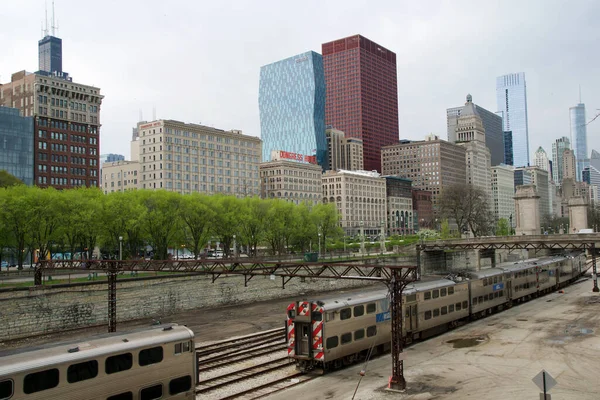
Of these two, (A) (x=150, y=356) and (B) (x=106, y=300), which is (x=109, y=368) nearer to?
(A) (x=150, y=356)

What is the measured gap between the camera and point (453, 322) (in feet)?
138

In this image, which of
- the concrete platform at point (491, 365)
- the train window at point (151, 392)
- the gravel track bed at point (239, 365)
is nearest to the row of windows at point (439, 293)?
the concrete platform at point (491, 365)

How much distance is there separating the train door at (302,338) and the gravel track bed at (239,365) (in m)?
3.56

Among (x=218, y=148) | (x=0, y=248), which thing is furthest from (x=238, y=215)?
(x=218, y=148)

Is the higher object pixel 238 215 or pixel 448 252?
pixel 238 215

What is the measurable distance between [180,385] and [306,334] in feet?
29.1

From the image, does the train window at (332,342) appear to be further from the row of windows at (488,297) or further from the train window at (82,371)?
the row of windows at (488,297)

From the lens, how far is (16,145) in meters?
129

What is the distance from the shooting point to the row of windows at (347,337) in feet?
94.1

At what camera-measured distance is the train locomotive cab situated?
1116 inches

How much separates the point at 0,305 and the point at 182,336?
2756cm

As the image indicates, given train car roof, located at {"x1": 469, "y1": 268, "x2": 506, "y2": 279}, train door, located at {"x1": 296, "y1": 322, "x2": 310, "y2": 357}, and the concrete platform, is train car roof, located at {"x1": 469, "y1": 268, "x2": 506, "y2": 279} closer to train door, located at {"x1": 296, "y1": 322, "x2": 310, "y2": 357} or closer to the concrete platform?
the concrete platform

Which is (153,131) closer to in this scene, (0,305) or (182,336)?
(0,305)

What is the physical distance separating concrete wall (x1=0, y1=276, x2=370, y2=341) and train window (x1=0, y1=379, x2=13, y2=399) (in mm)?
28234
